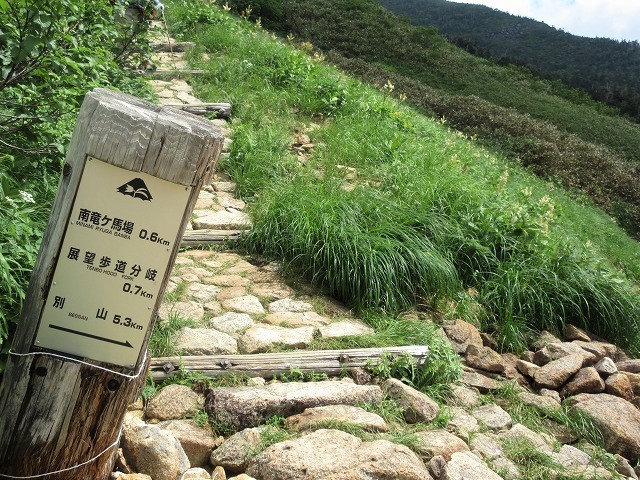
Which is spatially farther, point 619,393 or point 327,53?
point 327,53

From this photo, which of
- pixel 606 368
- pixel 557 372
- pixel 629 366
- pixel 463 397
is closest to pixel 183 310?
pixel 463 397

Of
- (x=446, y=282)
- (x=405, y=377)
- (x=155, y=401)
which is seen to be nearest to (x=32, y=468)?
(x=155, y=401)

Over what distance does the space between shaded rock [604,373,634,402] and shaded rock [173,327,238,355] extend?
8.59ft

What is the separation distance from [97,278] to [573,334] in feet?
14.6

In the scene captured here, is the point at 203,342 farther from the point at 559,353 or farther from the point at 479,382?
the point at 559,353

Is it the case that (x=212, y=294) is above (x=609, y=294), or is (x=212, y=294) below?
below

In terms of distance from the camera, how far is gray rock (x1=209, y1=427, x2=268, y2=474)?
9.85 feet

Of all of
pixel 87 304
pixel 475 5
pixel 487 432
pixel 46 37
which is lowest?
pixel 487 432

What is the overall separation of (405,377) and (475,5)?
44243mm

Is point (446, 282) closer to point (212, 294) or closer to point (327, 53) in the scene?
point (212, 294)

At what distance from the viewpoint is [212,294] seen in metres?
4.75

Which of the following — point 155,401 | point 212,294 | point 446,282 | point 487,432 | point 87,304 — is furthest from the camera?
point 446,282

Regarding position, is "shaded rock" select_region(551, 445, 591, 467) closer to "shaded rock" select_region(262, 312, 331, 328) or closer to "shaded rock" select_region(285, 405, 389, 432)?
"shaded rock" select_region(285, 405, 389, 432)

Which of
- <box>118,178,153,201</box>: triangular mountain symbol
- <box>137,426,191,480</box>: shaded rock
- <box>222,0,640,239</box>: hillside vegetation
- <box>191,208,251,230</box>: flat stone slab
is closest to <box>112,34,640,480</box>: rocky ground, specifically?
<box>137,426,191,480</box>: shaded rock
